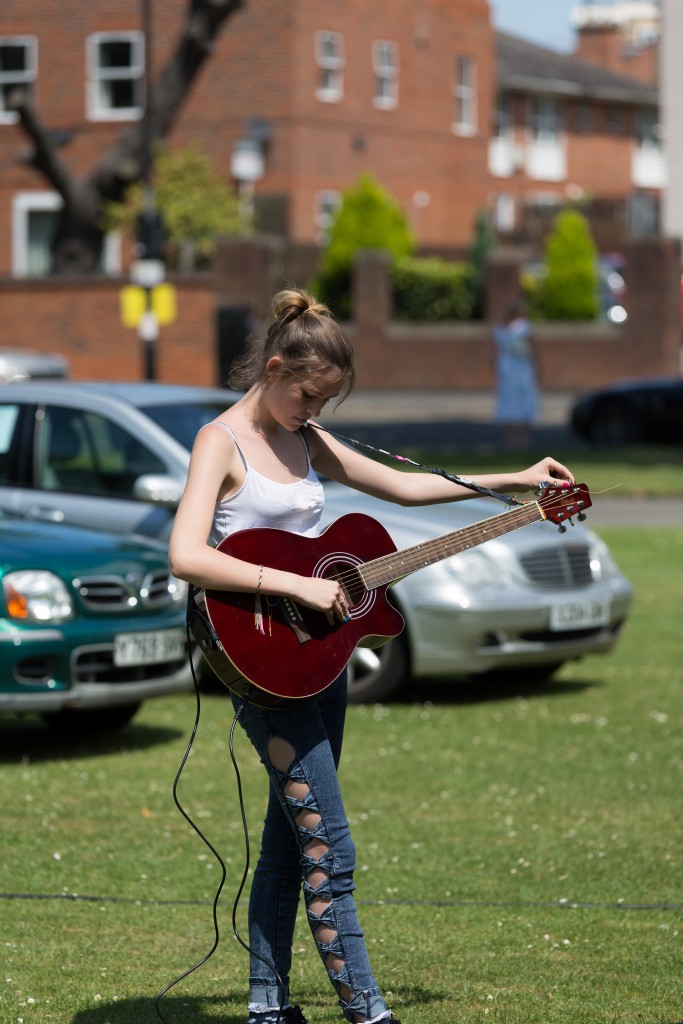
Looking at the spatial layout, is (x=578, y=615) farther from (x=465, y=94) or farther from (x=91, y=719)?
(x=465, y=94)

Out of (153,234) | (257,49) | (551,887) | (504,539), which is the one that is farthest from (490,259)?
(551,887)

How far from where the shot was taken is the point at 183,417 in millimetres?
10273

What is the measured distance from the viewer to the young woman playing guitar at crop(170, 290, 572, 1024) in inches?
166

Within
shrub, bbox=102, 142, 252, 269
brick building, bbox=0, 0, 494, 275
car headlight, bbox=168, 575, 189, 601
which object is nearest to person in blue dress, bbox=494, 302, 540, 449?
car headlight, bbox=168, 575, 189, 601

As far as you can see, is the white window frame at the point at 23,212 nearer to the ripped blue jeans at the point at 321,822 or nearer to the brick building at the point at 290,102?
the brick building at the point at 290,102

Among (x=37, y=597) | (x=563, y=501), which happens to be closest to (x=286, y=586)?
(x=563, y=501)

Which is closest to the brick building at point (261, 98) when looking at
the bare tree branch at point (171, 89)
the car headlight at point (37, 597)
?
the bare tree branch at point (171, 89)

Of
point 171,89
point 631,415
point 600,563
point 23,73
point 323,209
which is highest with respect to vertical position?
point 23,73

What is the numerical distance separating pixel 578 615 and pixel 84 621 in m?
2.91

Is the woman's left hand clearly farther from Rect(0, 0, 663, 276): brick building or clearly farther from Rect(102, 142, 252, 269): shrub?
Rect(0, 0, 663, 276): brick building

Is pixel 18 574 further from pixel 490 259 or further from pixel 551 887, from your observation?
pixel 490 259

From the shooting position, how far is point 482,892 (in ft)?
20.3

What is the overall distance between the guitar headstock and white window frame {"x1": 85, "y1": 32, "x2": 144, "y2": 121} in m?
42.2

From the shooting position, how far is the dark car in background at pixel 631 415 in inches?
1054
